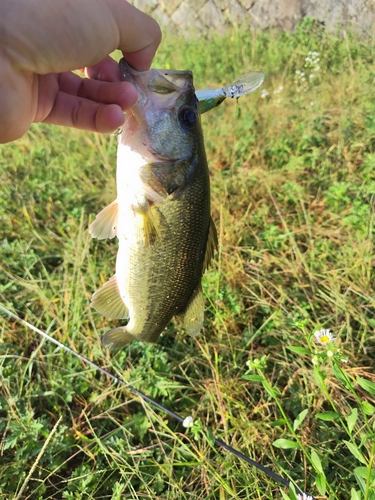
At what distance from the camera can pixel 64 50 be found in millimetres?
1244

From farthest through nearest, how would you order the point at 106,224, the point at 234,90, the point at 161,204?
the point at 106,224
the point at 161,204
the point at 234,90

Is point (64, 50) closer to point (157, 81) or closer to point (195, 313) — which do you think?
point (157, 81)

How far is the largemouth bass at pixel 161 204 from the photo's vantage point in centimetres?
145

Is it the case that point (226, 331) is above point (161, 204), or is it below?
below

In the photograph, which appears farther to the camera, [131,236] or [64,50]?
[131,236]

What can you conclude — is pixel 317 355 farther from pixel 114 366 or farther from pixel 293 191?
pixel 293 191

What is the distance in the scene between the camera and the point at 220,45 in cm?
571

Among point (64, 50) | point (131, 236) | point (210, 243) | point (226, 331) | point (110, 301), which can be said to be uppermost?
point (64, 50)

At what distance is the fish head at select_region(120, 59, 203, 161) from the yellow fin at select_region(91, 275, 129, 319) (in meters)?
0.68

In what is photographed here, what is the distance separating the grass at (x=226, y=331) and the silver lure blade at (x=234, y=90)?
0.85m

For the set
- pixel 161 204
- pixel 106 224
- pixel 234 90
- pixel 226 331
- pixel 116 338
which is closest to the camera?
pixel 234 90

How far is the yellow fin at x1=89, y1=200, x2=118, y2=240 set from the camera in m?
1.64

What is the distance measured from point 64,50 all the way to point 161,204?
63 cm

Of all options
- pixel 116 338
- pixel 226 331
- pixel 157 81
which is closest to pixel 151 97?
pixel 157 81
